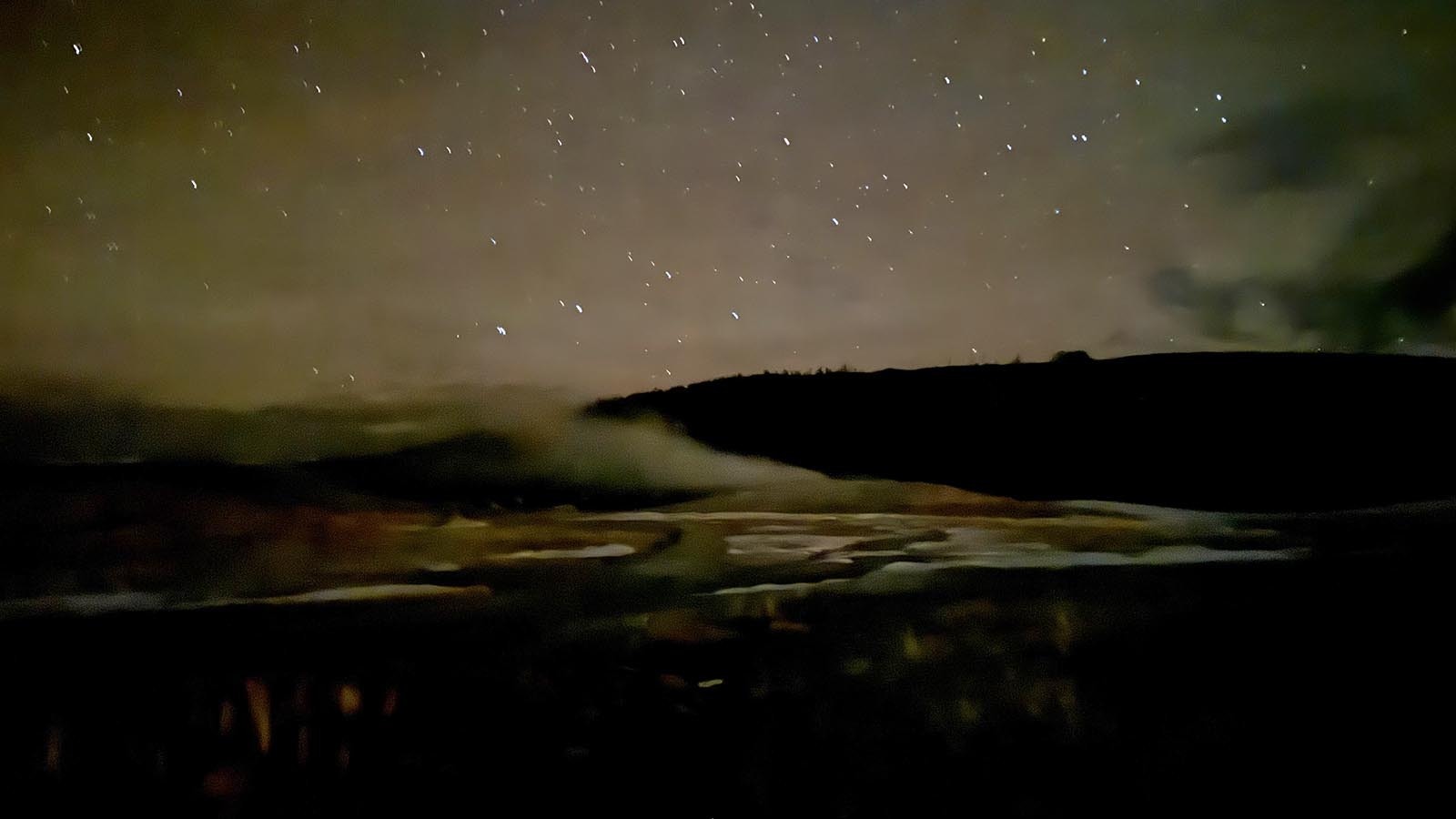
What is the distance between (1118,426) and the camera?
136 cm

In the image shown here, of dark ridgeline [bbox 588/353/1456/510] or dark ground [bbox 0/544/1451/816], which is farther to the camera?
dark ridgeline [bbox 588/353/1456/510]

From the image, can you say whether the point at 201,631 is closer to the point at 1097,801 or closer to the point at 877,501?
the point at 877,501

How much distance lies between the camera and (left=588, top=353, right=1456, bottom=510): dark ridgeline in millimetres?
1337

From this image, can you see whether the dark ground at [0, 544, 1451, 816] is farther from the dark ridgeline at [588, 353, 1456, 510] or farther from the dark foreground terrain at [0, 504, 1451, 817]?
the dark ridgeline at [588, 353, 1456, 510]

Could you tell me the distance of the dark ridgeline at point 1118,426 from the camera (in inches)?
52.6

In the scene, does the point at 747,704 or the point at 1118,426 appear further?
the point at 1118,426

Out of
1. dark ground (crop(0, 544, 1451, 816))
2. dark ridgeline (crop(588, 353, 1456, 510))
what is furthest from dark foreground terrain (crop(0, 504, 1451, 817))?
dark ridgeline (crop(588, 353, 1456, 510))

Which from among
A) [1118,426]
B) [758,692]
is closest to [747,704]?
[758,692]

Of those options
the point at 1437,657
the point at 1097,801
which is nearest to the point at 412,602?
the point at 1097,801

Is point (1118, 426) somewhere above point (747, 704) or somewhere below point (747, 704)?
above

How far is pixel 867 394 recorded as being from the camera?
1373mm

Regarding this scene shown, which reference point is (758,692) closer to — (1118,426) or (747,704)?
(747,704)

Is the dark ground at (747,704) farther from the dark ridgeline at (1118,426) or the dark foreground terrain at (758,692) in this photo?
the dark ridgeline at (1118,426)

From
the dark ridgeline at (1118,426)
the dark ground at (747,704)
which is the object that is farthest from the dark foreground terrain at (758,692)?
the dark ridgeline at (1118,426)
